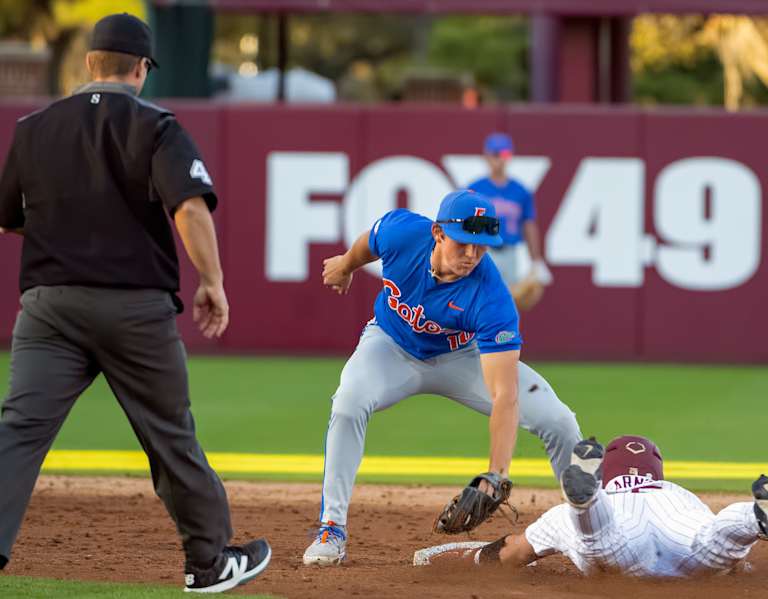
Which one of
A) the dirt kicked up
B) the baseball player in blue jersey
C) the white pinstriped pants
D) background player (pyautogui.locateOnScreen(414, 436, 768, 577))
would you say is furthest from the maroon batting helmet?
the dirt kicked up

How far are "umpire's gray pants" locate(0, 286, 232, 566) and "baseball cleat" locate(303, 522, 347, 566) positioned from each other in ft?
3.40

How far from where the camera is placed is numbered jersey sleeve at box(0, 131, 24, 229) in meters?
5.47

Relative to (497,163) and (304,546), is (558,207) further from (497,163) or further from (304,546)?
(304,546)

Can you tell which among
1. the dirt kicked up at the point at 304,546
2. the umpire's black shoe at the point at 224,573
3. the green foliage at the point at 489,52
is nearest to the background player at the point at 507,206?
the dirt kicked up at the point at 304,546

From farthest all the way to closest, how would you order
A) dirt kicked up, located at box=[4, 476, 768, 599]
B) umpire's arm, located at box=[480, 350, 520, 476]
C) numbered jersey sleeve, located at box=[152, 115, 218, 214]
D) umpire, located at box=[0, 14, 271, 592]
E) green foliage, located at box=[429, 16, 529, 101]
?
green foliage, located at box=[429, 16, 529, 101] → umpire's arm, located at box=[480, 350, 520, 476] → dirt kicked up, located at box=[4, 476, 768, 599] → umpire, located at box=[0, 14, 271, 592] → numbered jersey sleeve, located at box=[152, 115, 218, 214]

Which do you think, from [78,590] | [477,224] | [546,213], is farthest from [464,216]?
[546,213]

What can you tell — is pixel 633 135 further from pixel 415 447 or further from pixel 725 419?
pixel 415 447

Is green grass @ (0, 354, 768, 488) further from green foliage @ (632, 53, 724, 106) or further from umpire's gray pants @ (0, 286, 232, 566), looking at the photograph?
green foliage @ (632, 53, 724, 106)

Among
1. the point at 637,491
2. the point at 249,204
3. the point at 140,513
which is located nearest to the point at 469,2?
the point at 249,204

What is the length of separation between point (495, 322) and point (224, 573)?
5.19 feet

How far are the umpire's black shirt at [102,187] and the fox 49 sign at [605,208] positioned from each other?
10498 mm

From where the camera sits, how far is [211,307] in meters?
5.31

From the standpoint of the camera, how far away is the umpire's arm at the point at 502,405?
20.0ft

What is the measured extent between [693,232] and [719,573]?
33.4 feet
